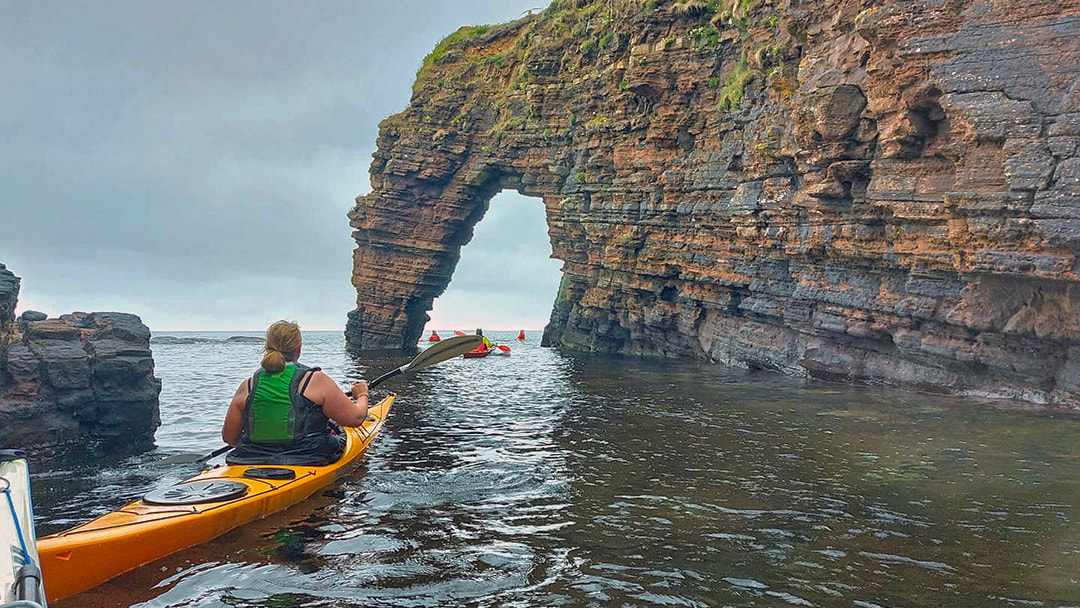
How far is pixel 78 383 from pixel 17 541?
682cm

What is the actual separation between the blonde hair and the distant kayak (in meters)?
2.17

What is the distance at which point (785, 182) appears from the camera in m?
20.0

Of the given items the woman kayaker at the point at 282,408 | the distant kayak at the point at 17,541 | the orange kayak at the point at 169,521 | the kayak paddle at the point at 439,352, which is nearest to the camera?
the distant kayak at the point at 17,541

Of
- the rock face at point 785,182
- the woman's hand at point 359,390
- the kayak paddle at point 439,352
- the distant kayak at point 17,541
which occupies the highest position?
the rock face at point 785,182

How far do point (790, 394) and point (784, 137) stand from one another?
735 centimetres

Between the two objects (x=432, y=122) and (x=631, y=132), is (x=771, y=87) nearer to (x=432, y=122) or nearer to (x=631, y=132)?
(x=631, y=132)

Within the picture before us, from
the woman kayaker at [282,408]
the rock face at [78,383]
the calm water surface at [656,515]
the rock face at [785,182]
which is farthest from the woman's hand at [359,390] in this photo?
the rock face at [785,182]

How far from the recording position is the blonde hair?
7.07 metres

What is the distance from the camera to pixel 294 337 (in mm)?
7230

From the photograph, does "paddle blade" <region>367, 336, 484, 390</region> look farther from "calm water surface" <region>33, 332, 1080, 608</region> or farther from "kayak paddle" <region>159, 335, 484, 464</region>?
"calm water surface" <region>33, 332, 1080, 608</region>

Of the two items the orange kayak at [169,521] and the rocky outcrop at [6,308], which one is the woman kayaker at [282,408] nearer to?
the orange kayak at [169,521]

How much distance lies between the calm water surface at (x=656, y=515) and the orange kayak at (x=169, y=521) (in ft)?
0.45

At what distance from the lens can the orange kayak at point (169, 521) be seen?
4.80m

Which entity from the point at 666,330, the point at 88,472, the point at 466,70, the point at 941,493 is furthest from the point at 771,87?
the point at 466,70
